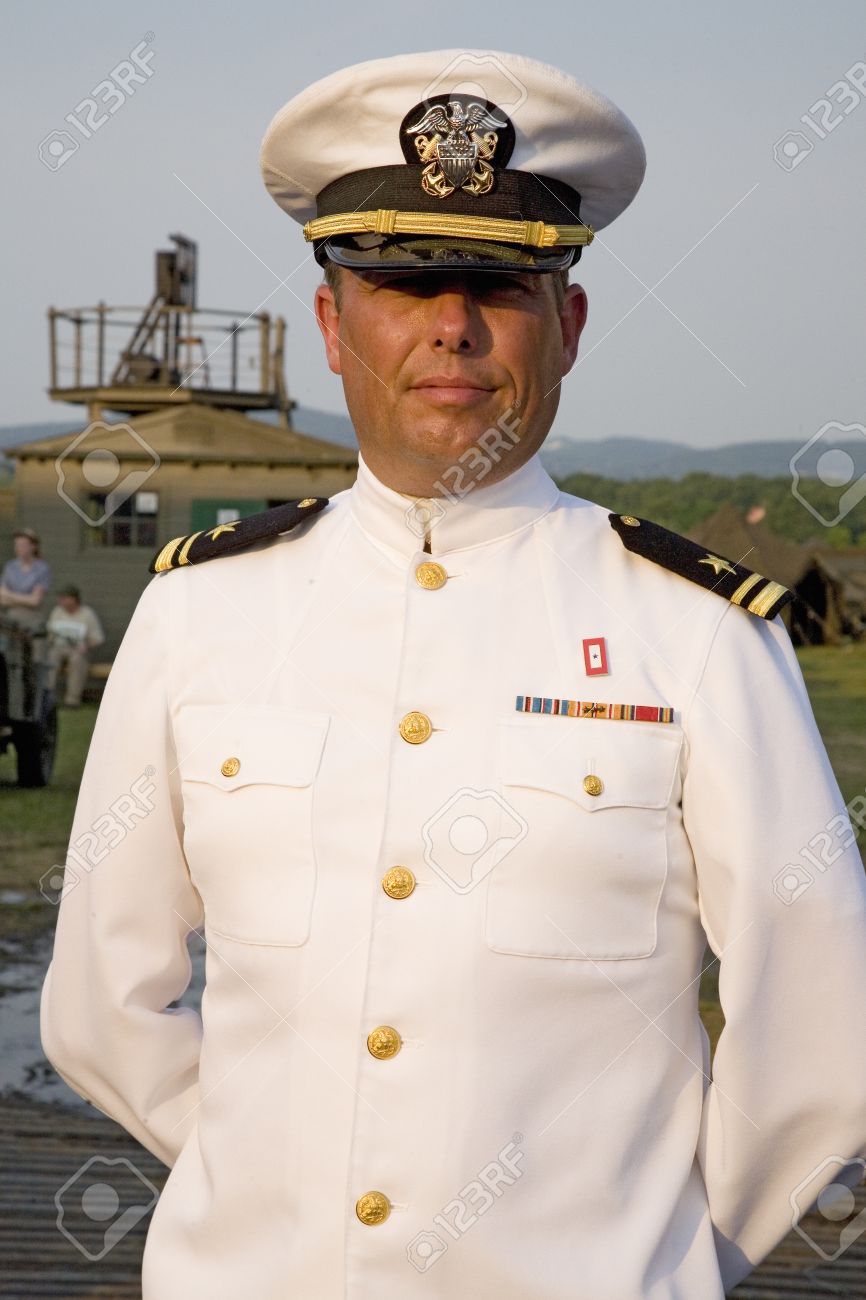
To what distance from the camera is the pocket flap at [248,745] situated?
6.59 ft

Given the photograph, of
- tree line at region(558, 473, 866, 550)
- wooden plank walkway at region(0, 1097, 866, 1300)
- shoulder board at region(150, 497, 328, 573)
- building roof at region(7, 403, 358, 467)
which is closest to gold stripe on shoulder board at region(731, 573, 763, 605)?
shoulder board at region(150, 497, 328, 573)

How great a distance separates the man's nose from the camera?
1898 millimetres

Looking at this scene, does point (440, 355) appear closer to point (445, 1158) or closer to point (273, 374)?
point (445, 1158)

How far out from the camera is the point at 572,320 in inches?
82.7

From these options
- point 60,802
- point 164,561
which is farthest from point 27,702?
point 164,561

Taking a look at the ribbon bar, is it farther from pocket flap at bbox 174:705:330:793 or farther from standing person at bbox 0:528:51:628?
standing person at bbox 0:528:51:628

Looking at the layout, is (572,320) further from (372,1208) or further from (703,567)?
(372,1208)

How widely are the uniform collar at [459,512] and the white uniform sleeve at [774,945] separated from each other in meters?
0.37

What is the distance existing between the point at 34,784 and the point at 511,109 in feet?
34.2

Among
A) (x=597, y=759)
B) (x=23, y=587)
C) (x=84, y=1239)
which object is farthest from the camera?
(x=23, y=587)

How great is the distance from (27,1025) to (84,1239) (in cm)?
214

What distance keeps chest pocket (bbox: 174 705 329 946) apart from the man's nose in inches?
20.3

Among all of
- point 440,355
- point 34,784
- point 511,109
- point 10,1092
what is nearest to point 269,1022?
point 440,355

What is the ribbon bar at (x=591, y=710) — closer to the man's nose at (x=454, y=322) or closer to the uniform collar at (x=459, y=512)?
the uniform collar at (x=459, y=512)
